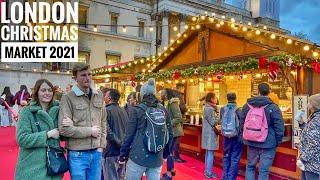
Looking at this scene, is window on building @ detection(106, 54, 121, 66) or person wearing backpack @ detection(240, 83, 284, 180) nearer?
person wearing backpack @ detection(240, 83, 284, 180)

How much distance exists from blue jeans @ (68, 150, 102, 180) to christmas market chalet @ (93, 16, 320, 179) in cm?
429

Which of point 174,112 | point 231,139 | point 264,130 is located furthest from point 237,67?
point 264,130

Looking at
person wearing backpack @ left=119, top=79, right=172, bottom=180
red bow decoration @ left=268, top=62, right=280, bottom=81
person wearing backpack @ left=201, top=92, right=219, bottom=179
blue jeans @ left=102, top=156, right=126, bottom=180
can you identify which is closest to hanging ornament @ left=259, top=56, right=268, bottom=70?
red bow decoration @ left=268, top=62, right=280, bottom=81

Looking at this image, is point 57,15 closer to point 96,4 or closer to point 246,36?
point 96,4

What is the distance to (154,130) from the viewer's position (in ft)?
13.4

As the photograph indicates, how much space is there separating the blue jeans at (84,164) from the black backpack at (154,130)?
1.90 ft

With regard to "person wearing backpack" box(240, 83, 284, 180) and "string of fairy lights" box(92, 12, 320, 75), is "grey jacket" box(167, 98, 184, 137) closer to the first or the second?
"person wearing backpack" box(240, 83, 284, 180)

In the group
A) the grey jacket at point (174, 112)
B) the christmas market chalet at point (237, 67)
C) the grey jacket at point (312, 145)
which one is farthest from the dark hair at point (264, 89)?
the grey jacket at point (174, 112)

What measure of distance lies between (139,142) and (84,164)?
695 millimetres

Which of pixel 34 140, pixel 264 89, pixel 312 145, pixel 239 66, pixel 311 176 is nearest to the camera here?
pixel 34 140

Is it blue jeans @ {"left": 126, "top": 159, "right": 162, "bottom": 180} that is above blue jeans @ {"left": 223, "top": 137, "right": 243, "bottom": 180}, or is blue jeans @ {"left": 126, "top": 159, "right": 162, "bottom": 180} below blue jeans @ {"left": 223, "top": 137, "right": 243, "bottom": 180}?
above

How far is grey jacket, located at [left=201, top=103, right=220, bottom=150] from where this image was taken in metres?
7.60

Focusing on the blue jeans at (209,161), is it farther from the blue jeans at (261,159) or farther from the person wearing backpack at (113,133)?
the person wearing backpack at (113,133)

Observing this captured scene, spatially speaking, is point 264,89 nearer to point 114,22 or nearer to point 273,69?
point 273,69
